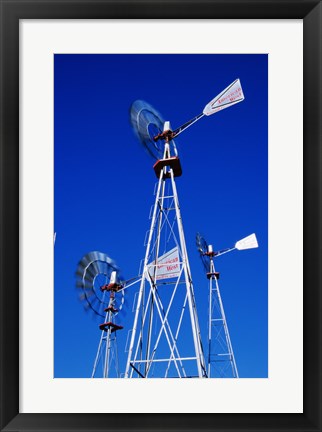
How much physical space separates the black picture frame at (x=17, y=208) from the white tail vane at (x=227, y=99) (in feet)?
3.93

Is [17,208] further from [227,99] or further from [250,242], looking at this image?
[227,99]

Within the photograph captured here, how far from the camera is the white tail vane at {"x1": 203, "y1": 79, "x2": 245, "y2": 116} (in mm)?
6141

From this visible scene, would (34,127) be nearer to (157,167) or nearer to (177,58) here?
(177,58)

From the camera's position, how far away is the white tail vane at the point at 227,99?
6.14 metres

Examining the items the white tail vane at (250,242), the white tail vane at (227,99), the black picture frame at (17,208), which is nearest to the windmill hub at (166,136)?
the white tail vane at (227,99)

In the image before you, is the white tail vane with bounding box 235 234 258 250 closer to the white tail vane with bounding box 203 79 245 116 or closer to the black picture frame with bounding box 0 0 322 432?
the black picture frame with bounding box 0 0 322 432

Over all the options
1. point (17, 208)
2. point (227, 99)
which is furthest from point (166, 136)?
point (17, 208)

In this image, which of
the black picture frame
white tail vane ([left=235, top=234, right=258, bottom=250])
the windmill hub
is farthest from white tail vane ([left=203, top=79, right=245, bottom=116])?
the windmill hub

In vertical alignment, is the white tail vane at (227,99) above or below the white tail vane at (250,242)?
above

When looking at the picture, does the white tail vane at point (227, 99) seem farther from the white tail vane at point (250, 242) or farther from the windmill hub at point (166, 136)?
the windmill hub at point (166, 136)

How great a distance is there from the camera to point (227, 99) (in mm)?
6543

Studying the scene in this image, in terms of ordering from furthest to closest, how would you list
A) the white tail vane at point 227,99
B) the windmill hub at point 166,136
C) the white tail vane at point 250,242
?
the windmill hub at point 166,136 → the white tail vane at point 227,99 → the white tail vane at point 250,242

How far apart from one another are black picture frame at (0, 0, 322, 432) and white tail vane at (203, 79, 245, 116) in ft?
3.93

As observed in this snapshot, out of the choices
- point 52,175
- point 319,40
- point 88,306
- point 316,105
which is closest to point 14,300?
point 52,175
